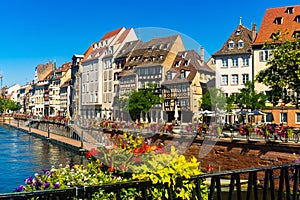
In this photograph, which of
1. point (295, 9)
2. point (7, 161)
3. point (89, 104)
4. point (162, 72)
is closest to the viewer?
point (162, 72)

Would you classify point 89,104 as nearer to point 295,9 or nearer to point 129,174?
point 129,174

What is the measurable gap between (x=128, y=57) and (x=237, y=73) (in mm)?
45552

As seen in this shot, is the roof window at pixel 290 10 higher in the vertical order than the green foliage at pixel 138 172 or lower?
higher

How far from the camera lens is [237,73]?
164 feet

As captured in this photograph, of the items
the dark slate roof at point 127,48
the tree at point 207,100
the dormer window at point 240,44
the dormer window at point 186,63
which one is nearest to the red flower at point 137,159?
the tree at point 207,100

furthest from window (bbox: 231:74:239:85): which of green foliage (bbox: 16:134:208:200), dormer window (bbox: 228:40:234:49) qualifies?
green foliage (bbox: 16:134:208:200)

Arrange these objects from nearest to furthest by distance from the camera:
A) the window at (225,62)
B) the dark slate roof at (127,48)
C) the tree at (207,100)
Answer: the tree at (207,100) → the dark slate roof at (127,48) → the window at (225,62)

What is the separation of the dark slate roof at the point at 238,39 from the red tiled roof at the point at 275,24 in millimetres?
1759

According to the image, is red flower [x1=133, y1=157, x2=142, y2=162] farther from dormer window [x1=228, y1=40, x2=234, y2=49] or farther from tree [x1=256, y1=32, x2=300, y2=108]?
dormer window [x1=228, y1=40, x2=234, y2=49]

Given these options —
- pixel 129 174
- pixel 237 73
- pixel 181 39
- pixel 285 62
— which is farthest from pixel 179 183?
pixel 237 73

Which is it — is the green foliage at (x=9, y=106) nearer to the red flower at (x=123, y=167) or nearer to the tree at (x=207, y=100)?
the tree at (x=207, y=100)

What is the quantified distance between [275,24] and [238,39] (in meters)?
5.09

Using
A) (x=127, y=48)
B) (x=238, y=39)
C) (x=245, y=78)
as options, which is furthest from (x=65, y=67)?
(x=127, y=48)

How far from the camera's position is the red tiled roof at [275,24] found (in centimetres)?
4700
